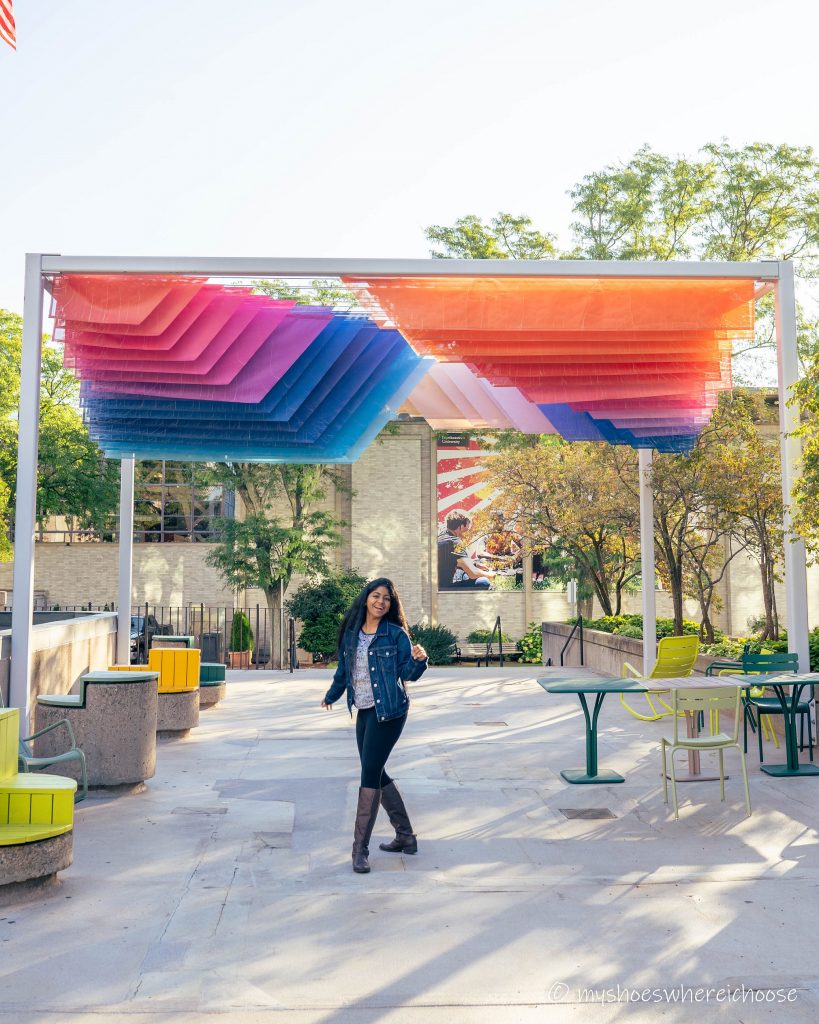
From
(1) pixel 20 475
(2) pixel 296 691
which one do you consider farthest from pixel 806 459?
(2) pixel 296 691

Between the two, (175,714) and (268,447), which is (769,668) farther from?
(268,447)

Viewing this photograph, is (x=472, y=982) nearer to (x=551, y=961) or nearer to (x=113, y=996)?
(x=551, y=961)

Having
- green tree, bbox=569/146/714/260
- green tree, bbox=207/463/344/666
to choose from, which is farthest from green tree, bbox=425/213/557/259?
green tree, bbox=207/463/344/666

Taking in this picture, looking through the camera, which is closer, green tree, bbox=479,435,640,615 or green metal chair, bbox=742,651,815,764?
green metal chair, bbox=742,651,815,764

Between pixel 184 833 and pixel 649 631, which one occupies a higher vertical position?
pixel 649 631

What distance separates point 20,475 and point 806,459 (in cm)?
748

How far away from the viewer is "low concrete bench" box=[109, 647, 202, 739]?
10.8 meters

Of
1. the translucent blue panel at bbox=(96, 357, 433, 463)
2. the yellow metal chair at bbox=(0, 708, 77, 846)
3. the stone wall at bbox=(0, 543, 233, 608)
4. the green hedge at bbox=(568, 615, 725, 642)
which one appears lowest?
the yellow metal chair at bbox=(0, 708, 77, 846)

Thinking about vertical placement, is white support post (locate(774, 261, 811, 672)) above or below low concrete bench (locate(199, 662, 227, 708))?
above

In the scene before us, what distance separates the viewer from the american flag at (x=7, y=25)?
8.66m

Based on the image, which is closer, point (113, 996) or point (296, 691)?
point (113, 996)

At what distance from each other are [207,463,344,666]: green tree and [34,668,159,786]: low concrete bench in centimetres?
1739

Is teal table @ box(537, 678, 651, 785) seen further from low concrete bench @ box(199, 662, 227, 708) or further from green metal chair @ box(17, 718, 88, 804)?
low concrete bench @ box(199, 662, 227, 708)

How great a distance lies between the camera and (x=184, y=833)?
6.92 metres
